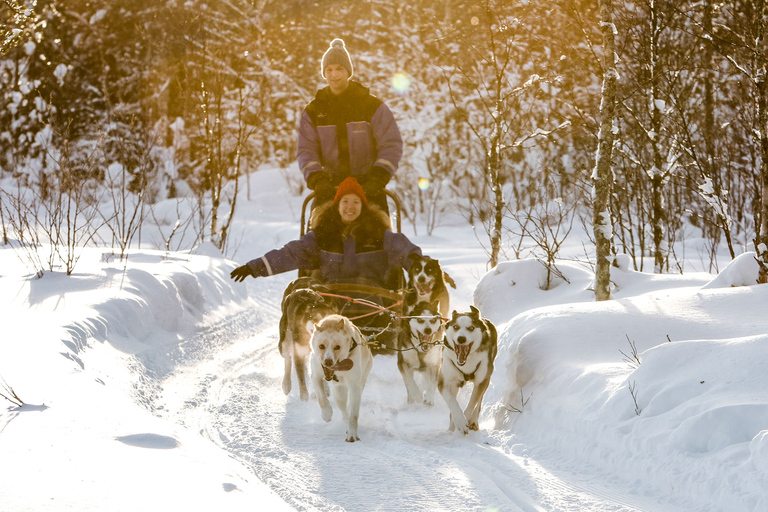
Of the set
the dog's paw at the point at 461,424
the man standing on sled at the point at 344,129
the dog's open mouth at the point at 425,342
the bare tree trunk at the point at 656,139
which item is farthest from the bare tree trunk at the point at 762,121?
the man standing on sled at the point at 344,129

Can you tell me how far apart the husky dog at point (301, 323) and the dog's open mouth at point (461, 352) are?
1.18 meters

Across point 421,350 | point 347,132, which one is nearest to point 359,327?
point 421,350

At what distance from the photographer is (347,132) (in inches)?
263

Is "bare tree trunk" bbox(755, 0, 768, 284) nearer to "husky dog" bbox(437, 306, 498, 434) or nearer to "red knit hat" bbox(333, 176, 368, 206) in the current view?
"husky dog" bbox(437, 306, 498, 434)

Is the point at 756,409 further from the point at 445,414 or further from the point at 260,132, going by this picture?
the point at 260,132

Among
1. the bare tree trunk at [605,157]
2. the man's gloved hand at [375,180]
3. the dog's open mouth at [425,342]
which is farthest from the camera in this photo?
the man's gloved hand at [375,180]

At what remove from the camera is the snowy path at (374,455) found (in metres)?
2.89

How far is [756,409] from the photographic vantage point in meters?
2.75

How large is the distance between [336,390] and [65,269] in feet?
13.4

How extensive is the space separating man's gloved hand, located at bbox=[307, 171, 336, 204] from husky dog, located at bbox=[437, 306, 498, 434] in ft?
8.41

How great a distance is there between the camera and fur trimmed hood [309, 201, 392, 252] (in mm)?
5965

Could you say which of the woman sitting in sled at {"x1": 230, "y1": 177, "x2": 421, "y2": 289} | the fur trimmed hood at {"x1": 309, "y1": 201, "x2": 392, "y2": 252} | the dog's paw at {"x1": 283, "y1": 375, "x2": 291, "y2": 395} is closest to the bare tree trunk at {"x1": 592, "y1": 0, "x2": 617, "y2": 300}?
the woman sitting in sled at {"x1": 230, "y1": 177, "x2": 421, "y2": 289}

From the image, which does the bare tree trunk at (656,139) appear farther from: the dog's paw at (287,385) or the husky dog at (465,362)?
the dog's paw at (287,385)

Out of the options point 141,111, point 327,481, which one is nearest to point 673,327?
point 327,481
